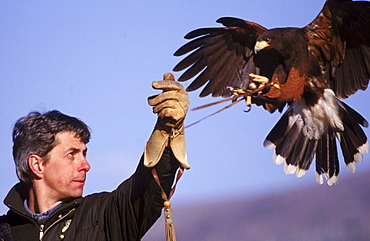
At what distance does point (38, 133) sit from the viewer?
2223 millimetres

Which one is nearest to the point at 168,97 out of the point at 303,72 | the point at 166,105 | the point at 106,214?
the point at 166,105

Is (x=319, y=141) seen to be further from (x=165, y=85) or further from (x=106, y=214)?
(x=165, y=85)

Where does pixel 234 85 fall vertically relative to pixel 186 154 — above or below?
above

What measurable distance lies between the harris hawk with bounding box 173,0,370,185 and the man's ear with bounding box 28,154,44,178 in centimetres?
135

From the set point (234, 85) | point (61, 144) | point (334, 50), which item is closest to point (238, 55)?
point (234, 85)

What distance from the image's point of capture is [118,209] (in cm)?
201

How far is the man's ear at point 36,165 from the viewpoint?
2223 millimetres

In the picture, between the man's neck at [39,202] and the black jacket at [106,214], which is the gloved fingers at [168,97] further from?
the man's neck at [39,202]

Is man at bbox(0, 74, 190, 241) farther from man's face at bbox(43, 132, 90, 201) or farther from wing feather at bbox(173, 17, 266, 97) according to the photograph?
wing feather at bbox(173, 17, 266, 97)

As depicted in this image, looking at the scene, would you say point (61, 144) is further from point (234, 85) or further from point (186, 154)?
point (234, 85)

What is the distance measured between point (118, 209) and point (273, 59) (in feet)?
5.52

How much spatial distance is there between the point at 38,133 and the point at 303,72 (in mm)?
1666

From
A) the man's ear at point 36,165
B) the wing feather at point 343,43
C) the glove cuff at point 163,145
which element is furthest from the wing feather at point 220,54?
the glove cuff at point 163,145

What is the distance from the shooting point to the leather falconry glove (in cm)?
170
